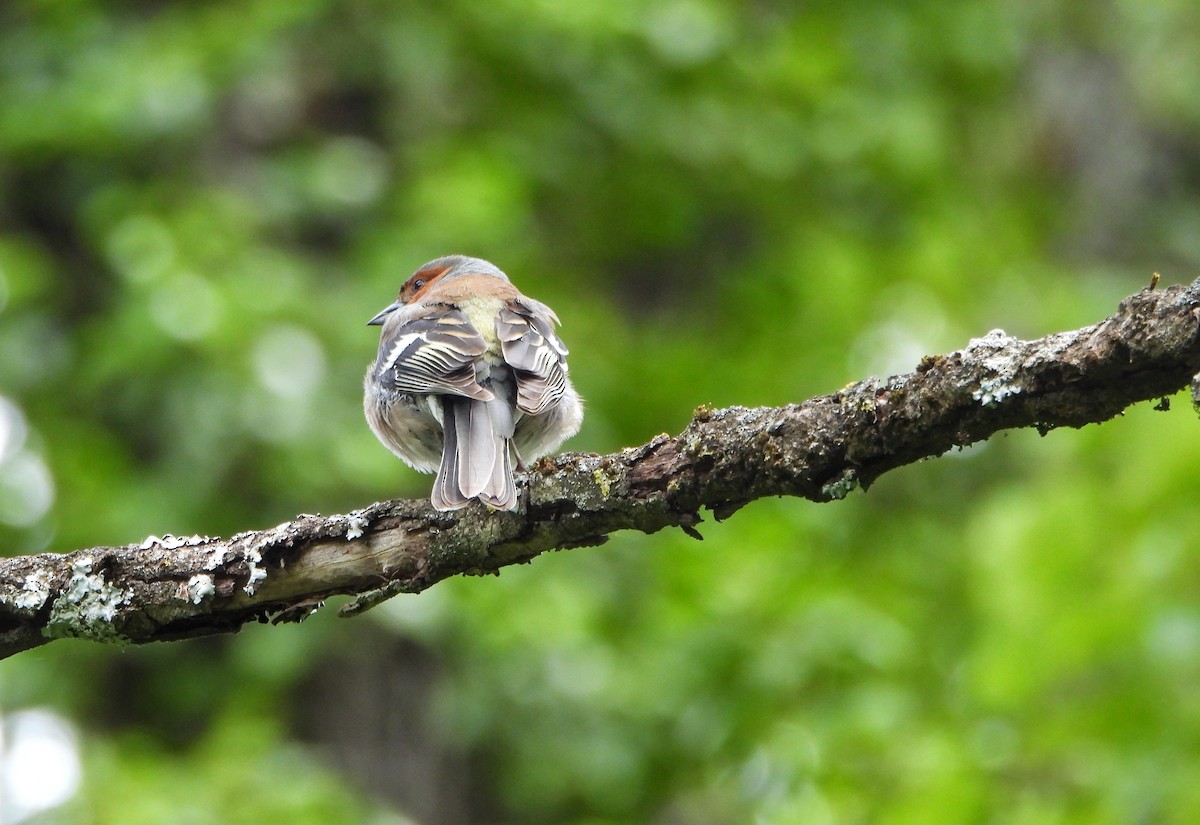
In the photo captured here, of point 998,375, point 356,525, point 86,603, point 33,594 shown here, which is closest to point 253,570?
point 356,525

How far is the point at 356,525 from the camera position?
329cm

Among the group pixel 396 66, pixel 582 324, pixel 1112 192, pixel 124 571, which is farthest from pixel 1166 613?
pixel 1112 192

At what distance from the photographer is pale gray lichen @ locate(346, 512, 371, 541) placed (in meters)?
3.29

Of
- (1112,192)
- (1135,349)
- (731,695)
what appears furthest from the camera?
(1112,192)

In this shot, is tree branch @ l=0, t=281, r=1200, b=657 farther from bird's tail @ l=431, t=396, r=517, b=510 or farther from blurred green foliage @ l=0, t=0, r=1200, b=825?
blurred green foliage @ l=0, t=0, r=1200, b=825

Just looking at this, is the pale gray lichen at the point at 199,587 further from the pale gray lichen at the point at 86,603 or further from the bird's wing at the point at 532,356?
the bird's wing at the point at 532,356

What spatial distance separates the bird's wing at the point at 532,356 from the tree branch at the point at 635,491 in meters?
1.10

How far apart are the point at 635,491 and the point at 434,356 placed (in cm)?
175

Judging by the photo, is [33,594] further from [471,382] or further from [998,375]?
[998,375]

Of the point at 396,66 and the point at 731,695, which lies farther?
the point at 396,66

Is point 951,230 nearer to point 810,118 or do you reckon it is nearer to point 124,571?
point 810,118

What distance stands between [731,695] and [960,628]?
2414mm

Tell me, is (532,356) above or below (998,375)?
above

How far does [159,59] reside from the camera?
25.8 ft
